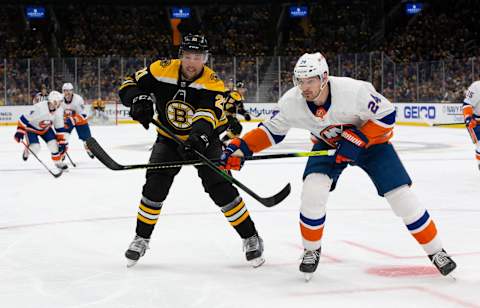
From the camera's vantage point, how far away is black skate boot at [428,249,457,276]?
126 inches

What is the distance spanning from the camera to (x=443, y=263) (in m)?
3.23

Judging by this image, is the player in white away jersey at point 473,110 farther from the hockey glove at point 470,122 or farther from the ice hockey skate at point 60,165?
the ice hockey skate at point 60,165

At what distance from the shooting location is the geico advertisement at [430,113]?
52.1 feet

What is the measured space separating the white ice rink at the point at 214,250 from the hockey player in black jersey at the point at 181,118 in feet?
0.64

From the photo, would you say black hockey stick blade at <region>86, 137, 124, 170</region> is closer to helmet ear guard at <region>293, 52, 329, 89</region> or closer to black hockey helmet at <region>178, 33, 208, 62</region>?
black hockey helmet at <region>178, 33, 208, 62</region>

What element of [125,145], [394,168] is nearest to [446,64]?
[125,145]

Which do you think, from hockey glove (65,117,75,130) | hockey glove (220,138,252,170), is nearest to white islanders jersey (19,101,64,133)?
hockey glove (65,117,75,130)

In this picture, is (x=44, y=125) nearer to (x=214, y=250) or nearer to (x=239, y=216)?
(x=214, y=250)

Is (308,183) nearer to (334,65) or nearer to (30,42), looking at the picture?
(334,65)

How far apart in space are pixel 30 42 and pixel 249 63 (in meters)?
8.05

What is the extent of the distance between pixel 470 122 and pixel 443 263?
4.34m

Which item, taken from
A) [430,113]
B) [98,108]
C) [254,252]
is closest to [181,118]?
[254,252]

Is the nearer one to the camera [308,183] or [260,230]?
[308,183]

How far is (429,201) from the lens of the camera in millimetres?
5797
